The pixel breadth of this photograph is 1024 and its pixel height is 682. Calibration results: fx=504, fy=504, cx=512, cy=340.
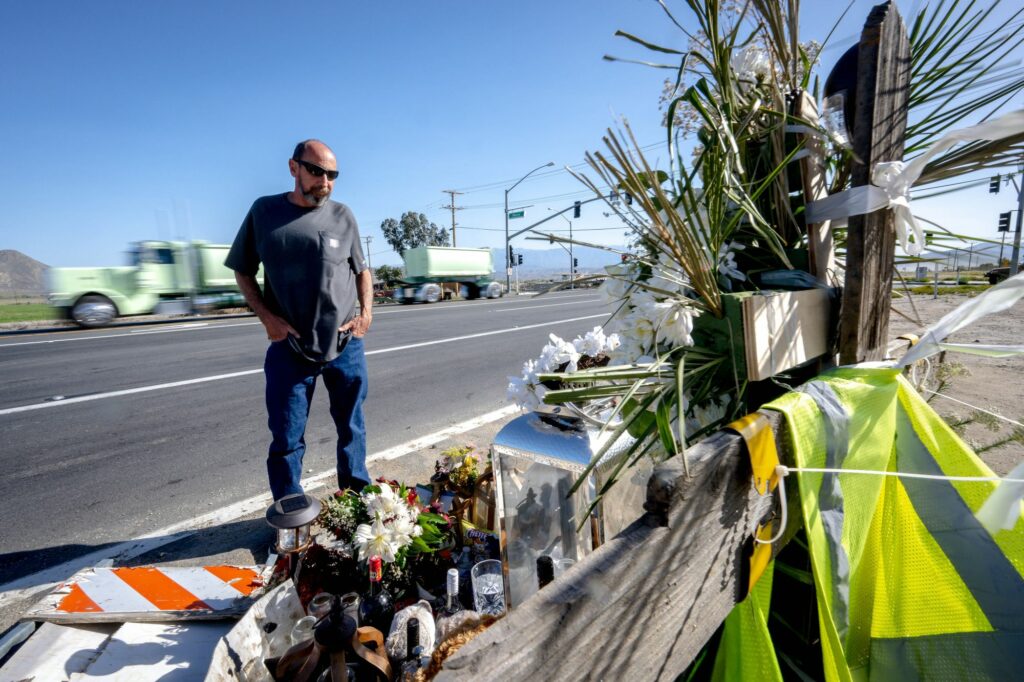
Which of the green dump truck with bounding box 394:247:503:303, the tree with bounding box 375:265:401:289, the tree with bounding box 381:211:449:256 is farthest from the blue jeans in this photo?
the tree with bounding box 381:211:449:256

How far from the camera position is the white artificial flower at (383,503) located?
2.11 metres

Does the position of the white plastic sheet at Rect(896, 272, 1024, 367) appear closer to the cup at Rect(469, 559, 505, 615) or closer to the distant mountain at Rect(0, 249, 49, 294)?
the cup at Rect(469, 559, 505, 615)

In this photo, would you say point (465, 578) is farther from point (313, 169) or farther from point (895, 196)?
point (313, 169)

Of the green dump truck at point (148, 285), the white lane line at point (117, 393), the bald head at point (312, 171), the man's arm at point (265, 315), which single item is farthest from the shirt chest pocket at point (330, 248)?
the green dump truck at point (148, 285)

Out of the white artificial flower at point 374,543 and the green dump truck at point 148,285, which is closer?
the white artificial flower at point 374,543

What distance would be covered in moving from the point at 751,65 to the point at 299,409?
2500mm

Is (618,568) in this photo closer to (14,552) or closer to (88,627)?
(88,627)

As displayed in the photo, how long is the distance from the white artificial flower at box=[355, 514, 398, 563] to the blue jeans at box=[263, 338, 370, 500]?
0.86 meters

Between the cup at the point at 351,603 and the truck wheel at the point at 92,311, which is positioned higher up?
the truck wheel at the point at 92,311

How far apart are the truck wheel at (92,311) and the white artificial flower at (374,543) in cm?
1730

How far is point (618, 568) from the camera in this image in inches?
21.9

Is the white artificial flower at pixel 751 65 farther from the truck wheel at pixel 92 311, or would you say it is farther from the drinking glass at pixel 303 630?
the truck wheel at pixel 92 311

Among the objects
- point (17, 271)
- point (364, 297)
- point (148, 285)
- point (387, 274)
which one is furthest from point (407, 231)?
point (17, 271)

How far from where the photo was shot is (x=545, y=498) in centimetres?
184
